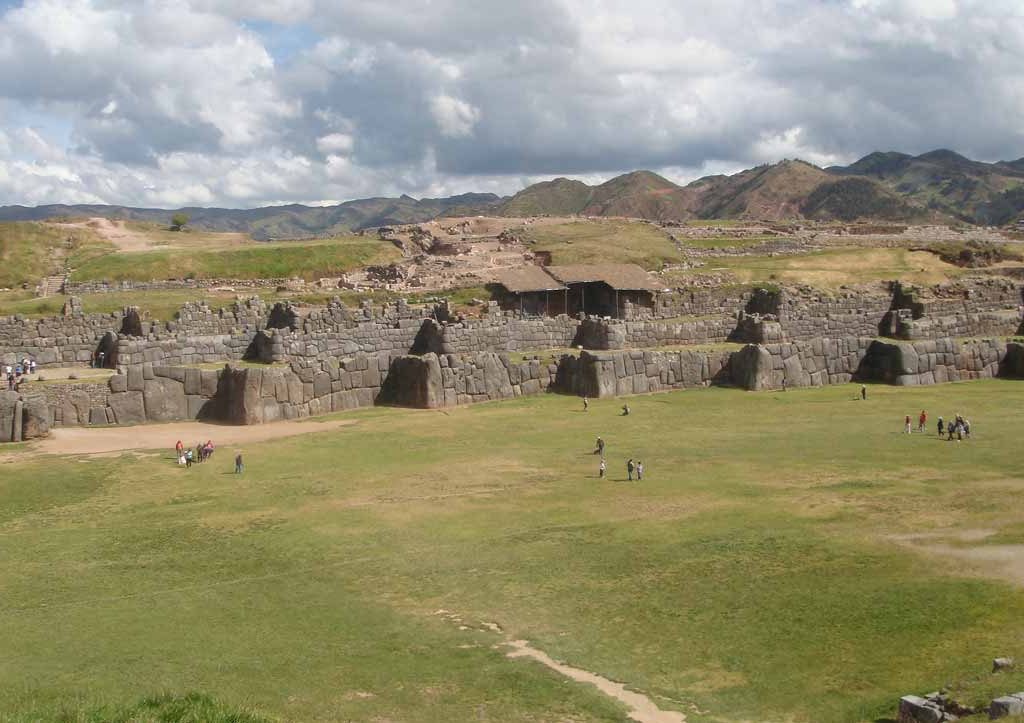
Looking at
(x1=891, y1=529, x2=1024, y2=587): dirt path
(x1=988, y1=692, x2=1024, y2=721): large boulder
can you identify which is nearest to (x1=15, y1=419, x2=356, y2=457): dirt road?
(x1=891, y1=529, x2=1024, y2=587): dirt path

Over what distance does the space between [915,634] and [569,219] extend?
2357 inches

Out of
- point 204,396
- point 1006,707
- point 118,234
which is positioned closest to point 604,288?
point 204,396

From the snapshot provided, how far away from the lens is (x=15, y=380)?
31.4 meters

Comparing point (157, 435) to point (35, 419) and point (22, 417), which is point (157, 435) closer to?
point (35, 419)

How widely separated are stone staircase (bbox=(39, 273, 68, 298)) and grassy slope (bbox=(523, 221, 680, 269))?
87.0 feet

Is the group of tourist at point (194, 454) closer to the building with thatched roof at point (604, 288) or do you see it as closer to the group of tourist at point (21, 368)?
the group of tourist at point (21, 368)

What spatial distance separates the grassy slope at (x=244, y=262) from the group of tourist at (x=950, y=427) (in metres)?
40.4

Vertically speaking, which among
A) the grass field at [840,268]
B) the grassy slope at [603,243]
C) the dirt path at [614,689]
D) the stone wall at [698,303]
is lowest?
the dirt path at [614,689]

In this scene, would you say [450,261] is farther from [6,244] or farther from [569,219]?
[6,244]

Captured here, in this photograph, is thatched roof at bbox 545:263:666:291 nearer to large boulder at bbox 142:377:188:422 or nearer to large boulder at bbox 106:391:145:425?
large boulder at bbox 142:377:188:422

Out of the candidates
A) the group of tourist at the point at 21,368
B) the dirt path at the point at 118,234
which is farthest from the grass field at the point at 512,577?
the dirt path at the point at 118,234

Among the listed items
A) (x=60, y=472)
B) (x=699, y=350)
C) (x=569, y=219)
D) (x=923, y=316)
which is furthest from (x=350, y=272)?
(x=60, y=472)

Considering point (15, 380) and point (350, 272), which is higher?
point (350, 272)

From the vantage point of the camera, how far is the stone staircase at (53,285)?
5355 cm
